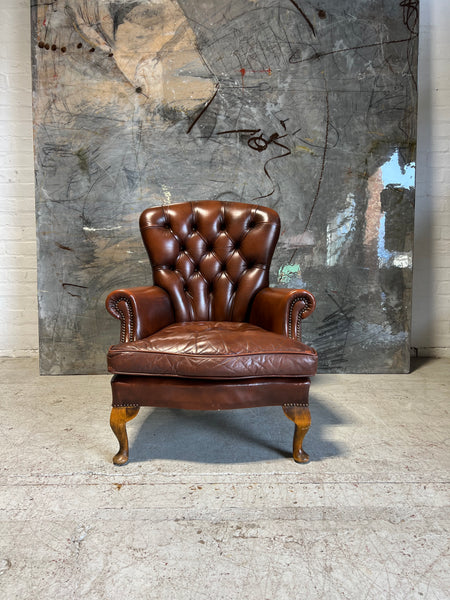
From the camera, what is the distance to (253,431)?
1.92m

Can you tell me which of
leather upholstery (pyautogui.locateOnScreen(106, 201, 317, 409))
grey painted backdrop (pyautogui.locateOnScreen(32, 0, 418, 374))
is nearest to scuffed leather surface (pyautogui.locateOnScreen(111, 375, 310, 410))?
leather upholstery (pyautogui.locateOnScreen(106, 201, 317, 409))

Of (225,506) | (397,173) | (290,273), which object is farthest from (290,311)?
(397,173)

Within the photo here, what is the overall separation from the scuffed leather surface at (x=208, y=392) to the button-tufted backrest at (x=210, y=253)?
616 millimetres

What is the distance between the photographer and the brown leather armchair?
1.53 metres

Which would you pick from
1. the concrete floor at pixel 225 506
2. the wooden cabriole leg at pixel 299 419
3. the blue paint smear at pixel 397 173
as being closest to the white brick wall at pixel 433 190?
the blue paint smear at pixel 397 173

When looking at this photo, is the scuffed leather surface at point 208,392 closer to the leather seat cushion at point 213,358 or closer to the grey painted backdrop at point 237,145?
the leather seat cushion at point 213,358

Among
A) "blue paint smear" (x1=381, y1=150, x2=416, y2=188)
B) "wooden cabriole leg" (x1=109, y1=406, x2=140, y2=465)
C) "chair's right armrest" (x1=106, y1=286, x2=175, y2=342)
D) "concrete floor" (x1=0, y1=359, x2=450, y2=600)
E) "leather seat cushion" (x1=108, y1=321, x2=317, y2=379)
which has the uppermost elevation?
"blue paint smear" (x1=381, y1=150, x2=416, y2=188)

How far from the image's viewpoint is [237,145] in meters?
2.78

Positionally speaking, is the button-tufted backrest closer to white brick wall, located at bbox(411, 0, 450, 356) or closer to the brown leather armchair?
the brown leather armchair

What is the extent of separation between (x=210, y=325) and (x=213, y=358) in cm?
45

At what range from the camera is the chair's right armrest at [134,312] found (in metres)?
1.70

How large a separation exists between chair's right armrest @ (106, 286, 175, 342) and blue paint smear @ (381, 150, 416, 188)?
1.84 m

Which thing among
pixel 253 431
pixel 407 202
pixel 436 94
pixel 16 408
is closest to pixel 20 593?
pixel 253 431

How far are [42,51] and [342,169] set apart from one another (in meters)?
2.04
